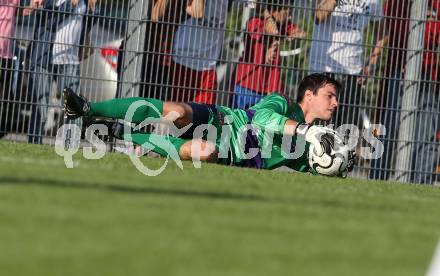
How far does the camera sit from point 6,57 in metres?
12.5

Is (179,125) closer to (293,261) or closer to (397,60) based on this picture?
(397,60)

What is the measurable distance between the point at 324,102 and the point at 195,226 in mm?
6183

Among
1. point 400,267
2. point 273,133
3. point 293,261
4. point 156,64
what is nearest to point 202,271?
point 293,261

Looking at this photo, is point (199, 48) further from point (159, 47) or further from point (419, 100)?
point (419, 100)

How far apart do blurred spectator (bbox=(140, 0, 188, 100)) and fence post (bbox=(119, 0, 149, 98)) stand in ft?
0.22

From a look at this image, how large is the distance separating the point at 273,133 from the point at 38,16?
3.12 meters

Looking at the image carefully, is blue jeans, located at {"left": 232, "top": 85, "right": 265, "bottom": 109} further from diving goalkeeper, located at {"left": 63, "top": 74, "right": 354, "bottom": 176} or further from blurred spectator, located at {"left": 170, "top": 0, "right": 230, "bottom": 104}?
diving goalkeeper, located at {"left": 63, "top": 74, "right": 354, "bottom": 176}

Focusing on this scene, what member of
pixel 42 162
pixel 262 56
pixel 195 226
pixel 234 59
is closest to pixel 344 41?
pixel 262 56

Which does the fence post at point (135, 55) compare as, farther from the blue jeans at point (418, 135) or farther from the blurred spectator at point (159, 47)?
the blue jeans at point (418, 135)

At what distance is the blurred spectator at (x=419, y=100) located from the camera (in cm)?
1263

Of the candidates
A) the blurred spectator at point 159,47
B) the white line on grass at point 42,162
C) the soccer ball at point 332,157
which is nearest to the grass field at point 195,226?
the white line on grass at point 42,162

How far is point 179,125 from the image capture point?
36.1 feet

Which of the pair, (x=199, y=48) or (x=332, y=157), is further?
(x=199, y=48)

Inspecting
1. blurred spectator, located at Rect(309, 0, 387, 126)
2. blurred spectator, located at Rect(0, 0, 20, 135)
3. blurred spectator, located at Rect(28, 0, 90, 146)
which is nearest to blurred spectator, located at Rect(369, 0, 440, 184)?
blurred spectator, located at Rect(309, 0, 387, 126)
